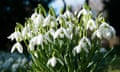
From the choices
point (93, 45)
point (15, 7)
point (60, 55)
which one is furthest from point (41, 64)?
point (15, 7)

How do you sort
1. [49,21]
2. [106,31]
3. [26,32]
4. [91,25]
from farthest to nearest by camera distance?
[26,32]
[49,21]
[91,25]
[106,31]

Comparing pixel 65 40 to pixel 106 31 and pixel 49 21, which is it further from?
pixel 106 31

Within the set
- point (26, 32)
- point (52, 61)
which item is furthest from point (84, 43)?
point (26, 32)

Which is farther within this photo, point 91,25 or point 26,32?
point 26,32

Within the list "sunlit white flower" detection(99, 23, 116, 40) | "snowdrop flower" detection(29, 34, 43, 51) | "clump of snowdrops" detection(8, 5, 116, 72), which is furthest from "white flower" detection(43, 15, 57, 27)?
"sunlit white flower" detection(99, 23, 116, 40)

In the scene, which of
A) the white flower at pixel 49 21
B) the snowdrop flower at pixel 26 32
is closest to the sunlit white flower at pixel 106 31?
the white flower at pixel 49 21

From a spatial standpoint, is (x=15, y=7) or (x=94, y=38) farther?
(x=15, y=7)

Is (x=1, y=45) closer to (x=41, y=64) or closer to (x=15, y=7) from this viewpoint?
(x=15, y=7)

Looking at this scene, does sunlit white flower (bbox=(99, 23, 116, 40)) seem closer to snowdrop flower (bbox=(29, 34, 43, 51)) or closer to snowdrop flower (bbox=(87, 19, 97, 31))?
snowdrop flower (bbox=(87, 19, 97, 31))
